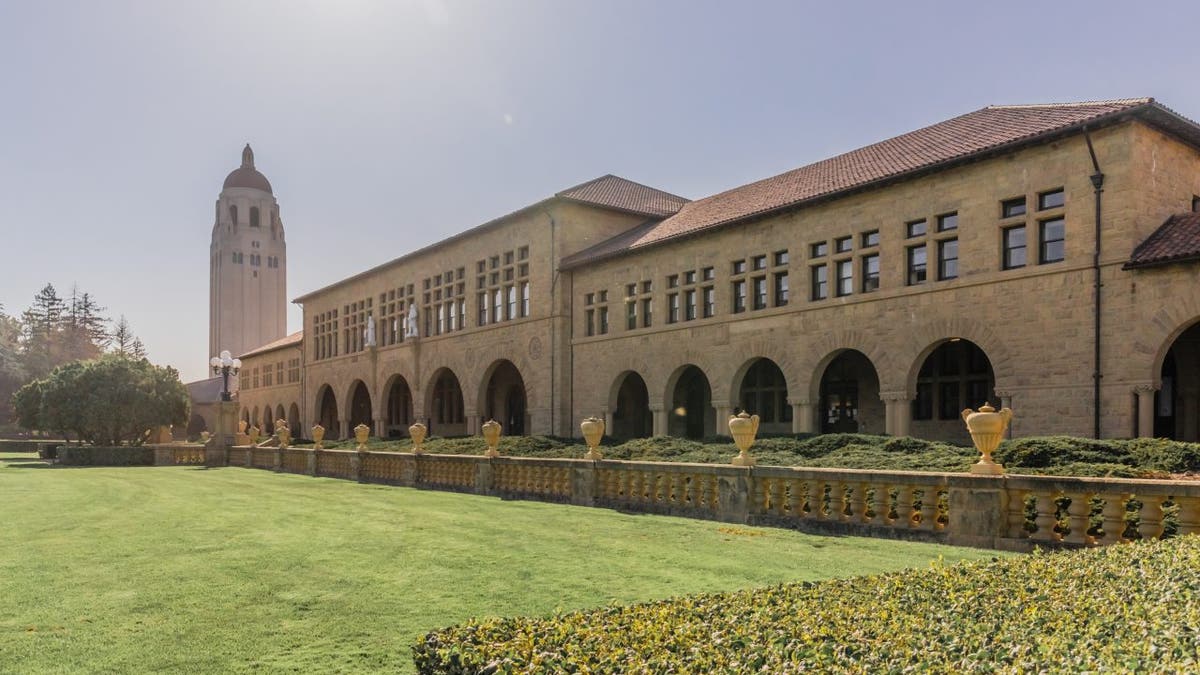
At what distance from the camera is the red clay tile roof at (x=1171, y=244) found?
18.0 m

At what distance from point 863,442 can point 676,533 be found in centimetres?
715

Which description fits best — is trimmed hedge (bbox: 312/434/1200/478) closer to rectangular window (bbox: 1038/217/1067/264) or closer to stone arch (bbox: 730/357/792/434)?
rectangular window (bbox: 1038/217/1067/264)

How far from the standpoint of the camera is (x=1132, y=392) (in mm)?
18812

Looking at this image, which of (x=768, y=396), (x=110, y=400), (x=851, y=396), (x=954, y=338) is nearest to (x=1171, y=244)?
(x=954, y=338)

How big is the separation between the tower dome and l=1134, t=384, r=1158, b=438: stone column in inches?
3958

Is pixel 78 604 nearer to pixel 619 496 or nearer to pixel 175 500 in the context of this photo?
pixel 619 496

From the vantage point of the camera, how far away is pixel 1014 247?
858 inches

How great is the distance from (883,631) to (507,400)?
43.8 metres

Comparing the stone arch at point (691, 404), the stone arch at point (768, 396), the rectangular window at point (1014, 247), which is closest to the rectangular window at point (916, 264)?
the rectangular window at point (1014, 247)

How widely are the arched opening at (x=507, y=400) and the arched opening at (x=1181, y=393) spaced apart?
3028cm

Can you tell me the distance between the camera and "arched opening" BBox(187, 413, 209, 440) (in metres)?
88.1

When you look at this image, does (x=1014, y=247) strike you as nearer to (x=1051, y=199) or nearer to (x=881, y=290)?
(x=1051, y=199)

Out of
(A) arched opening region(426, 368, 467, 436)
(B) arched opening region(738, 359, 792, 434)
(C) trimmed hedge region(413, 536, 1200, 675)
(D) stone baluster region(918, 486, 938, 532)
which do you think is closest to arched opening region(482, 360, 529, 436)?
(A) arched opening region(426, 368, 467, 436)

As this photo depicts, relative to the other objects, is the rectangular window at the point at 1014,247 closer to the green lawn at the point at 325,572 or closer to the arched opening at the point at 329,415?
the green lawn at the point at 325,572
